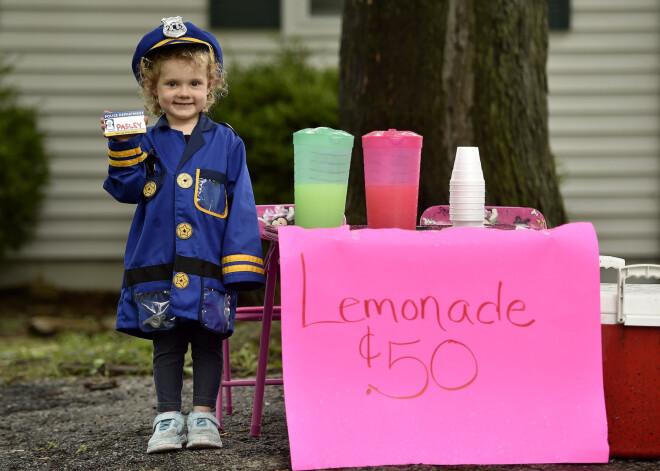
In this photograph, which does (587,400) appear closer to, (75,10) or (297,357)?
(297,357)

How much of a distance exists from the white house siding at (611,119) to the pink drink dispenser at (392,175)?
5.53 meters

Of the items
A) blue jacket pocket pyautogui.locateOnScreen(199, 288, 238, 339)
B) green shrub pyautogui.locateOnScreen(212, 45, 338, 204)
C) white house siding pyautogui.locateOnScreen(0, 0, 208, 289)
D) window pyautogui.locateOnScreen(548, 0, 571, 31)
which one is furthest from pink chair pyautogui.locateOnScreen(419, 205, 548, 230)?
window pyautogui.locateOnScreen(548, 0, 571, 31)

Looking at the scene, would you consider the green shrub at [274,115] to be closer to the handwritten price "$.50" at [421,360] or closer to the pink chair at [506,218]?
the pink chair at [506,218]

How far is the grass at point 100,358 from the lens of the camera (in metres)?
4.95

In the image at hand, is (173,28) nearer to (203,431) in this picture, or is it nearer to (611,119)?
(203,431)

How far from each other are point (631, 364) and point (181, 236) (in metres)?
1.49

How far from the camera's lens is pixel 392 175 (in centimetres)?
294

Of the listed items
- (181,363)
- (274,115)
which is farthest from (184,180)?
(274,115)

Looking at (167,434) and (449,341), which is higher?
(449,341)

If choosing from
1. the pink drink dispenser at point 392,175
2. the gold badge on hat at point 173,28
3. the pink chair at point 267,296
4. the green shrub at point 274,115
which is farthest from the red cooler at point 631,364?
the green shrub at point 274,115

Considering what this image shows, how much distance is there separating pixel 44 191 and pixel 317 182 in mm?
5584

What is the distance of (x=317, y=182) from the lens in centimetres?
295

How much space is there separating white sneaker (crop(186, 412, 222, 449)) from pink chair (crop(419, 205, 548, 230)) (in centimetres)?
103

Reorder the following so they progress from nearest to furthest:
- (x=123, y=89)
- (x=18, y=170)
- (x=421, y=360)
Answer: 1. (x=421, y=360)
2. (x=18, y=170)
3. (x=123, y=89)
